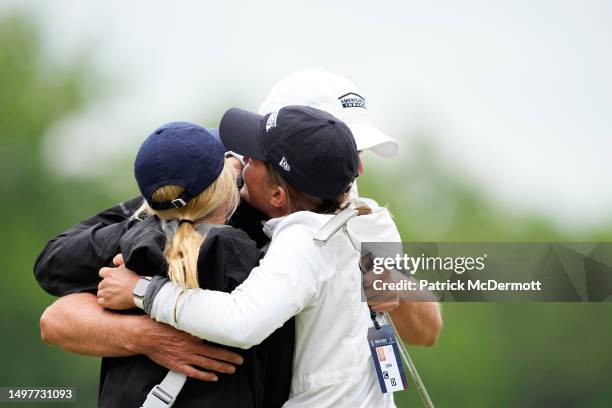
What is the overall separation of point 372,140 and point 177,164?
56 centimetres

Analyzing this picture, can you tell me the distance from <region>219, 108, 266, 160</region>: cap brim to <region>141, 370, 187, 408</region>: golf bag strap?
1.43ft

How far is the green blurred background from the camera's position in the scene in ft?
14.3

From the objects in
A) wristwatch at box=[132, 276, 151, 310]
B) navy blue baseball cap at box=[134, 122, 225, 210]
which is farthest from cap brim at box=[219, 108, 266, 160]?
wristwatch at box=[132, 276, 151, 310]

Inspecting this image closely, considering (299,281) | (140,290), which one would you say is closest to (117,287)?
(140,290)

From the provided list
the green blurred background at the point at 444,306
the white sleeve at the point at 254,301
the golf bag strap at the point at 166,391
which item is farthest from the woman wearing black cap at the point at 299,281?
the green blurred background at the point at 444,306

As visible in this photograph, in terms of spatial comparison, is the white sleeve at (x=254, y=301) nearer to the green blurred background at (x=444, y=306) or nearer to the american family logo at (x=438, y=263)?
the american family logo at (x=438, y=263)

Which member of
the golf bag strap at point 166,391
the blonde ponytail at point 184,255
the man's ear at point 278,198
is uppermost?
the man's ear at point 278,198

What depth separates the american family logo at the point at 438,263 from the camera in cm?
179

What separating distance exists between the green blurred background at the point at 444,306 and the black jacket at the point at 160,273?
2.83 metres

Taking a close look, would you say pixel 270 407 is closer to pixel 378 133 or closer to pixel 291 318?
pixel 291 318

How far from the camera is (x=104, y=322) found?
1431mm

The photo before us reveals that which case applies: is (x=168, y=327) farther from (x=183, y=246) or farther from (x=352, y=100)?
(x=352, y=100)

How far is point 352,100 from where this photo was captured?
1.88m

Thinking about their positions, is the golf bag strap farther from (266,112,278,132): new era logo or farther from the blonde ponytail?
(266,112,278,132): new era logo
